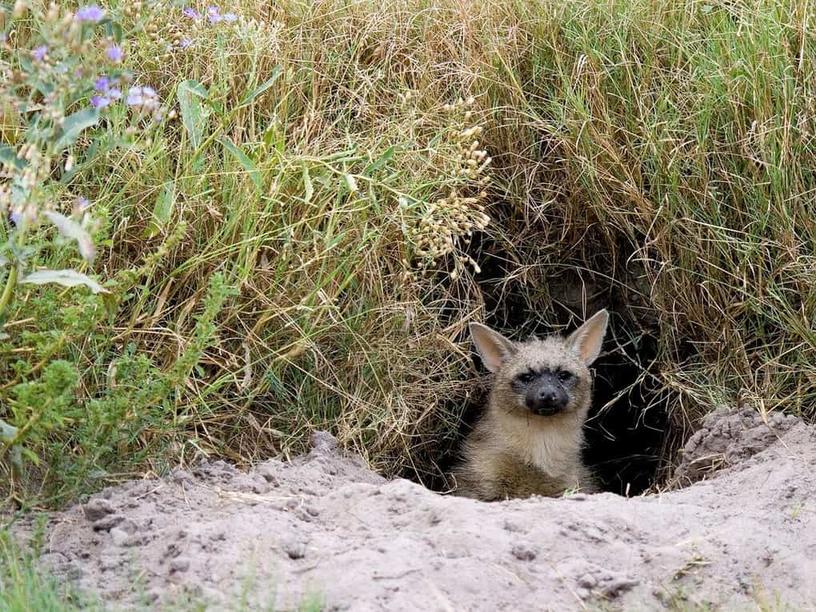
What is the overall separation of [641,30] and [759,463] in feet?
7.64

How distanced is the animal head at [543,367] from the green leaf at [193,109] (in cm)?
221

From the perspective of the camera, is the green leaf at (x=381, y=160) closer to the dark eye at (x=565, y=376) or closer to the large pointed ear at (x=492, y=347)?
the large pointed ear at (x=492, y=347)

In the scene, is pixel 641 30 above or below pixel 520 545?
above

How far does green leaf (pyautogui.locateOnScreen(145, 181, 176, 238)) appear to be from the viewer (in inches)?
177

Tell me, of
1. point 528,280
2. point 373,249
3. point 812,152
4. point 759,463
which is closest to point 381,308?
point 373,249

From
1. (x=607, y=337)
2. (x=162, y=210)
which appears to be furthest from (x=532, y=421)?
(x=162, y=210)

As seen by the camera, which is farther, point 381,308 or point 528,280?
point 528,280

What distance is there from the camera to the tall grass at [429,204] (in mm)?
4793

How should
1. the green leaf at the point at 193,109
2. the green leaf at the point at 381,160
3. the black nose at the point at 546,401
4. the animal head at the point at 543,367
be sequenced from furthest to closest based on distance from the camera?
the animal head at the point at 543,367 → the black nose at the point at 546,401 → the green leaf at the point at 381,160 → the green leaf at the point at 193,109

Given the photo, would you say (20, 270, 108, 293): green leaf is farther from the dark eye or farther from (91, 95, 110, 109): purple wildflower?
the dark eye

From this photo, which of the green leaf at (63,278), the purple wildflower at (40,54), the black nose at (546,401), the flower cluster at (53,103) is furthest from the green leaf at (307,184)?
the black nose at (546,401)

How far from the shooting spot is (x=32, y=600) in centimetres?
317

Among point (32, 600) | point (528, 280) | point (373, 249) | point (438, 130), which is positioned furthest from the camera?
point (528, 280)

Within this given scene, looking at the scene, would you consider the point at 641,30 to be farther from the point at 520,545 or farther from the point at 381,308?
the point at 520,545
